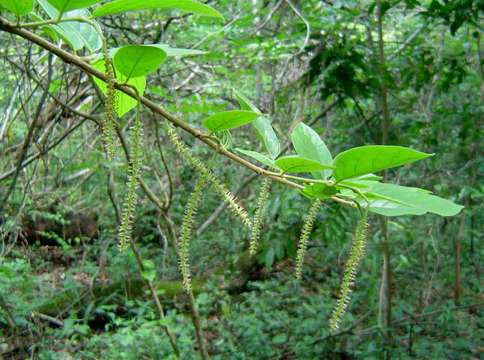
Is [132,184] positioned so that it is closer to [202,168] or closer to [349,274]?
[202,168]

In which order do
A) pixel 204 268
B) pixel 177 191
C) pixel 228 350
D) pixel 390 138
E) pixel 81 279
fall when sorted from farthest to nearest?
pixel 177 191 → pixel 204 268 → pixel 81 279 → pixel 228 350 → pixel 390 138

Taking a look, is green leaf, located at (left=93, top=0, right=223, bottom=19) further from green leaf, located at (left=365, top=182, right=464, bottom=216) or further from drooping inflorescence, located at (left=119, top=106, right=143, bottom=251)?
green leaf, located at (left=365, top=182, right=464, bottom=216)

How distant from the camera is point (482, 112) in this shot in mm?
3014

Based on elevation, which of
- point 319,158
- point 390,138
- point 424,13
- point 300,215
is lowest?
point 300,215

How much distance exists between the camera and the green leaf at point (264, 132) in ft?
2.03

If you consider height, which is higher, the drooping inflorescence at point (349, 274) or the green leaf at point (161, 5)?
the green leaf at point (161, 5)

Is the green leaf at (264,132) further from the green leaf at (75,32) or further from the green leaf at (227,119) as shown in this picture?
the green leaf at (75,32)

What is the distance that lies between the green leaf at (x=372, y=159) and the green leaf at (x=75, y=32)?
1.11 feet

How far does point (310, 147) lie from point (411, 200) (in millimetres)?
129

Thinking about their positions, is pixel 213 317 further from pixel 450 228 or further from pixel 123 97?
pixel 123 97

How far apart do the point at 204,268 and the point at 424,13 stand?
12.0ft

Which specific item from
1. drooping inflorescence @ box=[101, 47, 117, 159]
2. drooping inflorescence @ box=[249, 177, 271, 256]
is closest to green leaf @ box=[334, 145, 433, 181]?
drooping inflorescence @ box=[249, 177, 271, 256]

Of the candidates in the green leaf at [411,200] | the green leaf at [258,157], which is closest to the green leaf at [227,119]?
the green leaf at [258,157]

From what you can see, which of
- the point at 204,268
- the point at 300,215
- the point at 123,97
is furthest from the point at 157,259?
the point at 123,97
